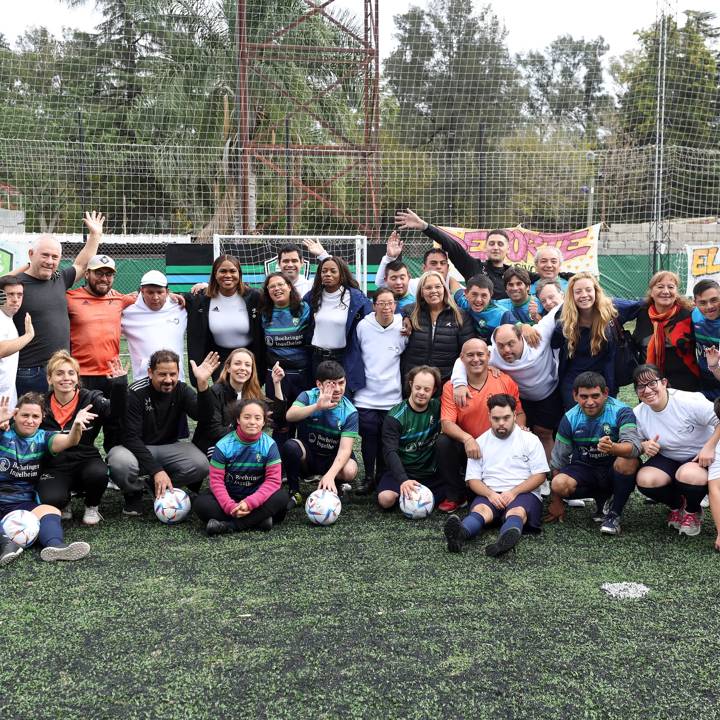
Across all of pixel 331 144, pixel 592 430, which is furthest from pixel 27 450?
pixel 331 144

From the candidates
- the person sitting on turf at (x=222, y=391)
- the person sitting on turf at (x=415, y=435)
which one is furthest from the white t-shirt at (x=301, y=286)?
the person sitting on turf at (x=415, y=435)

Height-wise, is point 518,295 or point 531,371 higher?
point 518,295

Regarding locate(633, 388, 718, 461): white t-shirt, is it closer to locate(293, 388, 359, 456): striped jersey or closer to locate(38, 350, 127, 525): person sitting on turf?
locate(293, 388, 359, 456): striped jersey

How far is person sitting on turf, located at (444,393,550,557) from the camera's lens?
412cm

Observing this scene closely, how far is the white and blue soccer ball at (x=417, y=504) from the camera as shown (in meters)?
4.43

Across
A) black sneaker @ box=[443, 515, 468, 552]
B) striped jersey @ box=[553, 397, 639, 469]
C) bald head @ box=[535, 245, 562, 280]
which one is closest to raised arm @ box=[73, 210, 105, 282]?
black sneaker @ box=[443, 515, 468, 552]

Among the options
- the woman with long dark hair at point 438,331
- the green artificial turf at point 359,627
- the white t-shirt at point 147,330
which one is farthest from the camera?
the white t-shirt at point 147,330

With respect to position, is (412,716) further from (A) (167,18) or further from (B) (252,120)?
(A) (167,18)

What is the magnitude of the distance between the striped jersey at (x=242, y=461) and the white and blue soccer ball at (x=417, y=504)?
772 mm

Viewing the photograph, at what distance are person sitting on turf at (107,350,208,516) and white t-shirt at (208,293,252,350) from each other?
1.64ft

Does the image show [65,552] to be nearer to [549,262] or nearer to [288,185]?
[549,262]

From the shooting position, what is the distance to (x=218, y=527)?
418cm

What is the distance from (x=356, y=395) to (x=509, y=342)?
1.08 meters

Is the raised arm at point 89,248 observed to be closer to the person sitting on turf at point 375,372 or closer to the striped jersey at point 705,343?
the person sitting on turf at point 375,372
